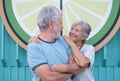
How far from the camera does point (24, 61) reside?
102 inches

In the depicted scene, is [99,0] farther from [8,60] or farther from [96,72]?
[8,60]

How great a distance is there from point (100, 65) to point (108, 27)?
12.6 inches

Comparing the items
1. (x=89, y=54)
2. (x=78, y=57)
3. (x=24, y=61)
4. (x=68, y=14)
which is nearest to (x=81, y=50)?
(x=89, y=54)

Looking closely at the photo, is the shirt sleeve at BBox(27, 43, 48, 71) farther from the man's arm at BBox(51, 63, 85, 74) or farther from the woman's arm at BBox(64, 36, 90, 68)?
the woman's arm at BBox(64, 36, 90, 68)

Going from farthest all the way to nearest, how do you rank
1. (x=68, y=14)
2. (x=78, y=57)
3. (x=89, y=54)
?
(x=68, y=14)
(x=89, y=54)
(x=78, y=57)

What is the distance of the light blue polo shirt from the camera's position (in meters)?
1.54

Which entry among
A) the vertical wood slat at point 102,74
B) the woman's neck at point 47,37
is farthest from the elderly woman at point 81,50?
the vertical wood slat at point 102,74

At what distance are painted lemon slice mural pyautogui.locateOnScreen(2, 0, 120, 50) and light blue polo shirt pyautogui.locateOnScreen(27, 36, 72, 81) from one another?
0.92m

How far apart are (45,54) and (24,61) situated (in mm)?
1063

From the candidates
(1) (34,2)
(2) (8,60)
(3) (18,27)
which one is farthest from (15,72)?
(1) (34,2)

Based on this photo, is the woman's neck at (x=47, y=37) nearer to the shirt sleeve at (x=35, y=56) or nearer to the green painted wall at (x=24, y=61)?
the shirt sleeve at (x=35, y=56)

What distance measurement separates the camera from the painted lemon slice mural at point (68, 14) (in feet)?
8.16

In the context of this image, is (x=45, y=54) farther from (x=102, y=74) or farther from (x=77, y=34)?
(x=102, y=74)

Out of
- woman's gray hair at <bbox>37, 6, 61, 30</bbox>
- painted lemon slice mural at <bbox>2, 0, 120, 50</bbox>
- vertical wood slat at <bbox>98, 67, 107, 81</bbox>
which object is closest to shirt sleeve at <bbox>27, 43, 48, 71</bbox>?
woman's gray hair at <bbox>37, 6, 61, 30</bbox>
